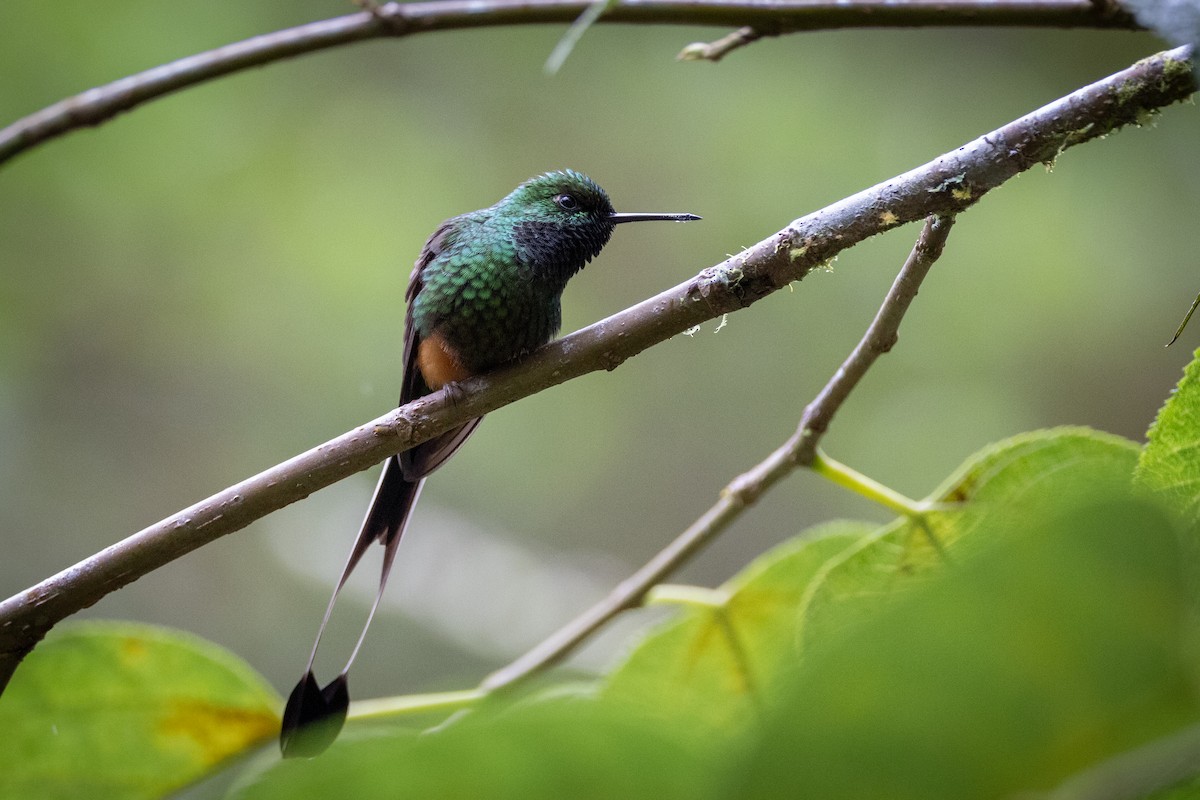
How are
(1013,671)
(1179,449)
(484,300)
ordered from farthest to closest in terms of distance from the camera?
1. (484,300)
2. (1179,449)
3. (1013,671)

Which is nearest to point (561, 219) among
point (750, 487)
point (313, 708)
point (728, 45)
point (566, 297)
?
point (728, 45)

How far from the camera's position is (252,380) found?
4883 mm

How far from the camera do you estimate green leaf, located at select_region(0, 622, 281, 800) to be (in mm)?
1154

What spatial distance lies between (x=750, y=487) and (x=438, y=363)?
588 mm

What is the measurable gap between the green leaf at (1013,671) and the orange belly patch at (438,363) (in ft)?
4.08

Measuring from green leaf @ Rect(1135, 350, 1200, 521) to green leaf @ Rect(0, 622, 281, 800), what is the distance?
3.18 feet

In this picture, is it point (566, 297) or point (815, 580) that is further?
point (566, 297)

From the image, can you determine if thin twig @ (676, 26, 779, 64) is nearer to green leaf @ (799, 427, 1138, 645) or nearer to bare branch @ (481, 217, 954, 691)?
bare branch @ (481, 217, 954, 691)

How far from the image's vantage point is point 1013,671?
0.33 m

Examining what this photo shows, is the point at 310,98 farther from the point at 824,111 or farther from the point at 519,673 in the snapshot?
the point at 519,673

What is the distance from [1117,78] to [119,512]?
4589 mm

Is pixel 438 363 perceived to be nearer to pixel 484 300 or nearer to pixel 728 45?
pixel 484 300

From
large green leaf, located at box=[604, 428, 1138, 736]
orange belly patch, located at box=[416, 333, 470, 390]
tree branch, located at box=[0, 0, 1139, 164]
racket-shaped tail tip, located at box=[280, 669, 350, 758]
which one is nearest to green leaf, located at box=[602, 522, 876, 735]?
large green leaf, located at box=[604, 428, 1138, 736]

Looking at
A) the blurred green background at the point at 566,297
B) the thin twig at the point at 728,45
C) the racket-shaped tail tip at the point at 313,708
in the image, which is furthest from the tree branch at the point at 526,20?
the blurred green background at the point at 566,297
